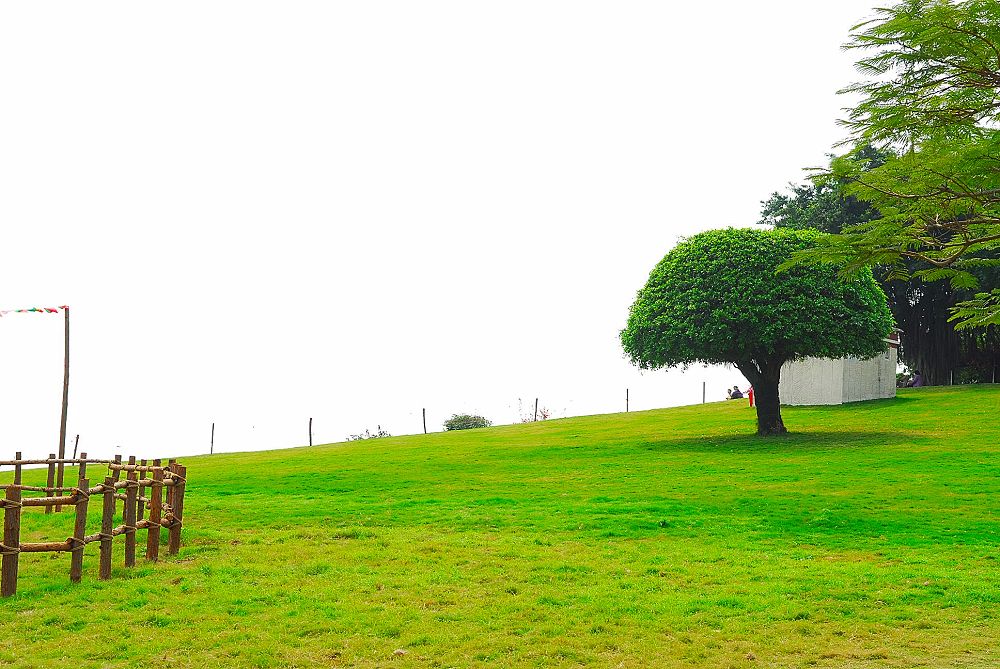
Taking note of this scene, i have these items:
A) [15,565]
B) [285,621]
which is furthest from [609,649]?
[15,565]

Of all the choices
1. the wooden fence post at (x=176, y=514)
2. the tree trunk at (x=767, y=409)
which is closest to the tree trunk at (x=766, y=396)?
the tree trunk at (x=767, y=409)

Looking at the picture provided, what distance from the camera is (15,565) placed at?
13.0 meters

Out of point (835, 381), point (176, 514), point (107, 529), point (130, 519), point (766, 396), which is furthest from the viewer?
point (835, 381)

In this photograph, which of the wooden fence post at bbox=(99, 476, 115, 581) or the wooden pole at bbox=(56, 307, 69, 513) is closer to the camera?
the wooden fence post at bbox=(99, 476, 115, 581)

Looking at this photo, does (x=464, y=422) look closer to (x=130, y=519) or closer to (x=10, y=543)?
(x=130, y=519)

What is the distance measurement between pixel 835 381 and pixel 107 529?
38.4 metres

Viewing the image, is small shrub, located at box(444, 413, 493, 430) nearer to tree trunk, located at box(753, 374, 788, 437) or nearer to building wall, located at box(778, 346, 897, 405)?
building wall, located at box(778, 346, 897, 405)

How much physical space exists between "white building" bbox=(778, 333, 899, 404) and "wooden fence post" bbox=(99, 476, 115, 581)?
37.0m

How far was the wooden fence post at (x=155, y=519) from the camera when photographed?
15.2 meters

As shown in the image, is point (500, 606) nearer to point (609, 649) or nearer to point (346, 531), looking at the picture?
point (609, 649)

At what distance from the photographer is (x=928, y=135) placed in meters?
13.3

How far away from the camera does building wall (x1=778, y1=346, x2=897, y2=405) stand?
45250 millimetres

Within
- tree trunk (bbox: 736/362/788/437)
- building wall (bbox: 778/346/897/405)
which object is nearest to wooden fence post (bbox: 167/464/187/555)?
tree trunk (bbox: 736/362/788/437)

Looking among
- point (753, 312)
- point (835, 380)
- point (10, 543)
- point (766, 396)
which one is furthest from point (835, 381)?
point (10, 543)
